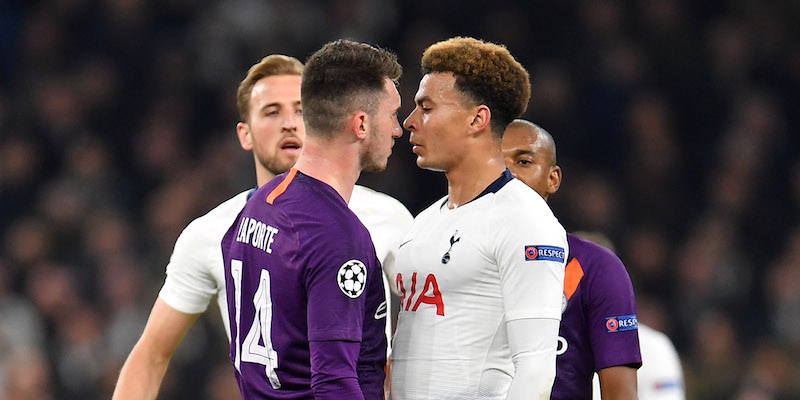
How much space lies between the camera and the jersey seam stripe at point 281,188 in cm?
301

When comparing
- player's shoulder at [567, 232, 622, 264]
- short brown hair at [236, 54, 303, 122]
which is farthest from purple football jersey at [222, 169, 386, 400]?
short brown hair at [236, 54, 303, 122]

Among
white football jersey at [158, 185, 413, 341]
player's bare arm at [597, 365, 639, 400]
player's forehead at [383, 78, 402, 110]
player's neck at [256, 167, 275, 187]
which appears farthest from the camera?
player's neck at [256, 167, 275, 187]

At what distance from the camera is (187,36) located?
9867 millimetres

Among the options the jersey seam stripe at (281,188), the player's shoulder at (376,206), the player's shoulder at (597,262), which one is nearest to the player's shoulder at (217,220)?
the player's shoulder at (376,206)

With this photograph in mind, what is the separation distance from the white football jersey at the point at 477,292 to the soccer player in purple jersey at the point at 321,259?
179 mm

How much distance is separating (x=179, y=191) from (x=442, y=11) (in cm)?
276

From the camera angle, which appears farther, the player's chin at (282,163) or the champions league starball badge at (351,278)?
the player's chin at (282,163)

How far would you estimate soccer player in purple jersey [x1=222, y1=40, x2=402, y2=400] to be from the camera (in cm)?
279

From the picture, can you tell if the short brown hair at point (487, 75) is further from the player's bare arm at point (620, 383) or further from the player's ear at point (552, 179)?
the player's bare arm at point (620, 383)

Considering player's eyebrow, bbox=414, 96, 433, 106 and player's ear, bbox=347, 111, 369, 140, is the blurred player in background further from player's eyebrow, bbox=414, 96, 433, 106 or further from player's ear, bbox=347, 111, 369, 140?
player's ear, bbox=347, 111, 369, 140

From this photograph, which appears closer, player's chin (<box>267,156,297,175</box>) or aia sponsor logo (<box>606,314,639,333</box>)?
aia sponsor logo (<box>606,314,639,333</box>)

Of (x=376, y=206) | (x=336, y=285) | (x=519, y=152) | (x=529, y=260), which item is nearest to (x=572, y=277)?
(x=519, y=152)

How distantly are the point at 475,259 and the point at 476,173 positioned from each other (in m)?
0.30

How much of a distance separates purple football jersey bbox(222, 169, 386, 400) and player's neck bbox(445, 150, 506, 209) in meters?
0.45
